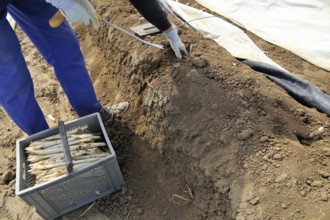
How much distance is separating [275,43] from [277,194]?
5.57ft

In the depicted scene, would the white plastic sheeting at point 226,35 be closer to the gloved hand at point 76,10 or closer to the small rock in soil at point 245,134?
the small rock in soil at point 245,134

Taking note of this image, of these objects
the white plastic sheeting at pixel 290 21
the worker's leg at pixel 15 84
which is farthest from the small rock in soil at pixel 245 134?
the worker's leg at pixel 15 84

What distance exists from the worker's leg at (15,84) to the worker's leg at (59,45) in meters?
0.15

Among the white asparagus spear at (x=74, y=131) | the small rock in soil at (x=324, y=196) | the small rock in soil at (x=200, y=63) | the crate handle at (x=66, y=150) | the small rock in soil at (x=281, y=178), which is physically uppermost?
the crate handle at (x=66, y=150)

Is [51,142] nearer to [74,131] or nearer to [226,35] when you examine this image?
[74,131]

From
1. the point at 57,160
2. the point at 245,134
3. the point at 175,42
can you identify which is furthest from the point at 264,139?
the point at 57,160

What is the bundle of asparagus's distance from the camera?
1.83m

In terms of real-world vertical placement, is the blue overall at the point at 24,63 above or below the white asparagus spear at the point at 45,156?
above

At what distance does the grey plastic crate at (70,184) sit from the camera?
1.74 meters

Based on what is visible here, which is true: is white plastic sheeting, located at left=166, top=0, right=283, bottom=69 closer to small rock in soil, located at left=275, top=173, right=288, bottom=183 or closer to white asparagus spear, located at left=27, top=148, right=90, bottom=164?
small rock in soil, located at left=275, top=173, right=288, bottom=183

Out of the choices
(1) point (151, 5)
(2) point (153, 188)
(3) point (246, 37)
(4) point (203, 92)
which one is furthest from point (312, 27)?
(2) point (153, 188)

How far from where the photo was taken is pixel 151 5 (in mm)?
1802

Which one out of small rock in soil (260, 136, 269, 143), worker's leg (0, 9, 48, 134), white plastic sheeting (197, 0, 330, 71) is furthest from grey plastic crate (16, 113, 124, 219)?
white plastic sheeting (197, 0, 330, 71)

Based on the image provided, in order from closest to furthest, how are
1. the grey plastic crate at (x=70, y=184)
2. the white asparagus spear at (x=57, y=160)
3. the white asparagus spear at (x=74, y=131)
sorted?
the grey plastic crate at (x=70, y=184), the white asparagus spear at (x=57, y=160), the white asparagus spear at (x=74, y=131)
